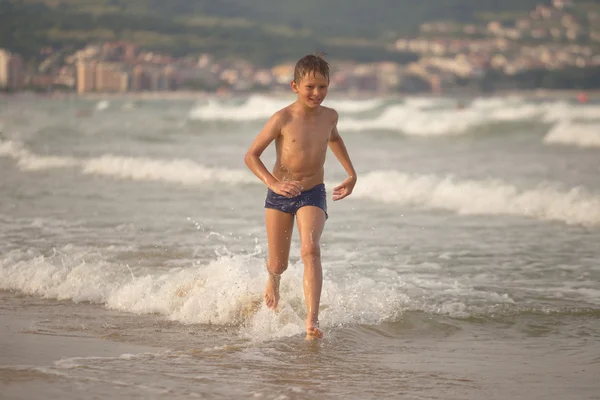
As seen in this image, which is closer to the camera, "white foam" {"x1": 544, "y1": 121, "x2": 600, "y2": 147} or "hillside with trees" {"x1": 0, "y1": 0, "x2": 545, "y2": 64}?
"white foam" {"x1": 544, "y1": 121, "x2": 600, "y2": 147}

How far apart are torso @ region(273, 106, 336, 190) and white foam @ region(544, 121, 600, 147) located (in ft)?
79.0

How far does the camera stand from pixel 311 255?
5727mm

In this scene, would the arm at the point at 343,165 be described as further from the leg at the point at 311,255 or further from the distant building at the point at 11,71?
the distant building at the point at 11,71

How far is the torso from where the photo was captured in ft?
19.3

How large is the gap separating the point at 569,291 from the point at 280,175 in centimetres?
281

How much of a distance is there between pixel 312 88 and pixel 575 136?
25704 mm

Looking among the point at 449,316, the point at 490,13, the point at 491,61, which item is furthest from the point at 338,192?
the point at 490,13

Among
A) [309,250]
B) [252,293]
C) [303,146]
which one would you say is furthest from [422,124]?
[309,250]

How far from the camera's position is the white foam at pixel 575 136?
A: 2905 cm

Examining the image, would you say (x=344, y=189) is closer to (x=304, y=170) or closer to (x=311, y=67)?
(x=304, y=170)

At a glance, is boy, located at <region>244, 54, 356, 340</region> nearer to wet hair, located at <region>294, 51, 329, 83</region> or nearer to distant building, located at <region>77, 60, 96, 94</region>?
wet hair, located at <region>294, 51, 329, 83</region>

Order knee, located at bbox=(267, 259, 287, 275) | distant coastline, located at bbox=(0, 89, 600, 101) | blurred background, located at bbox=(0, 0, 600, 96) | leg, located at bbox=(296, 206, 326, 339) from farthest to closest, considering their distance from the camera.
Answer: distant coastline, located at bbox=(0, 89, 600, 101) → blurred background, located at bbox=(0, 0, 600, 96) → knee, located at bbox=(267, 259, 287, 275) → leg, located at bbox=(296, 206, 326, 339)

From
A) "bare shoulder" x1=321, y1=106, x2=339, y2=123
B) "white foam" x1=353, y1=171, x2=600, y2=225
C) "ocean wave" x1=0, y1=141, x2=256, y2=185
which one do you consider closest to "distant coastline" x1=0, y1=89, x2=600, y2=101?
"ocean wave" x1=0, y1=141, x2=256, y2=185

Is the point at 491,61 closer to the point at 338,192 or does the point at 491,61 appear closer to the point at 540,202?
the point at 540,202
